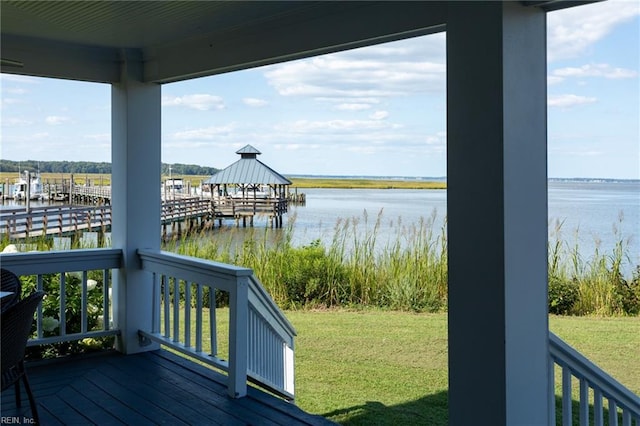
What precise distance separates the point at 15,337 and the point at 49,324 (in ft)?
6.41

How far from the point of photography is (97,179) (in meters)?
9.53

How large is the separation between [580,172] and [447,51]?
6.54m

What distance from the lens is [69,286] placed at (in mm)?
5094

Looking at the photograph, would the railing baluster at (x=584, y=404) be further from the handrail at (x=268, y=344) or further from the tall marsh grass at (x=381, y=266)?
the tall marsh grass at (x=381, y=266)

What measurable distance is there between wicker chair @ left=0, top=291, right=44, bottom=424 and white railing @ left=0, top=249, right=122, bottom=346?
1.35 m

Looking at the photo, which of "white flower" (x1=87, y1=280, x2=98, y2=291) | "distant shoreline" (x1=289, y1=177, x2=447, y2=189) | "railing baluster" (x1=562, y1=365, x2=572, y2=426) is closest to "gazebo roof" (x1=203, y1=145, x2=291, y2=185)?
"distant shoreline" (x1=289, y1=177, x2=447, y2=189)

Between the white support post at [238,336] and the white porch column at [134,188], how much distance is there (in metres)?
1.23

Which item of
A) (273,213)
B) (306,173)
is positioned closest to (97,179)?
(273,213)

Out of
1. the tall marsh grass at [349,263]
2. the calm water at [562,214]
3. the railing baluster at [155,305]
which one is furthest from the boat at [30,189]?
the railing baluster at [155,305]

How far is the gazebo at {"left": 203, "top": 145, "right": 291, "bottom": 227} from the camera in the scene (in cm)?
1025

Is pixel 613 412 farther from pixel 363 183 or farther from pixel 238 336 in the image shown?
pixel 363 183

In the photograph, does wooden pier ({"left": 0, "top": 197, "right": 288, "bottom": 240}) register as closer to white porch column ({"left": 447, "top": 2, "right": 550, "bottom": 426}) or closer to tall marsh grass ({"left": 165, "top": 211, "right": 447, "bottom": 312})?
tall marsh grass ({"left": 165, "top": 211, "right": 447, "bottom": 312})

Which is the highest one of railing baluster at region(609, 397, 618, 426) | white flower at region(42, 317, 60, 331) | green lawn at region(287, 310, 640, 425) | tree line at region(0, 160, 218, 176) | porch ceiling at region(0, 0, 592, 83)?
porch ceiling at region(0, 0, 592, 83)

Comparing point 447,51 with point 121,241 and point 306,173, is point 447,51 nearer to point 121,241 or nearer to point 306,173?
point 121,241
